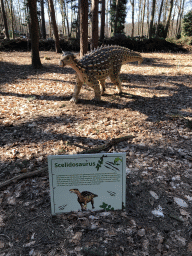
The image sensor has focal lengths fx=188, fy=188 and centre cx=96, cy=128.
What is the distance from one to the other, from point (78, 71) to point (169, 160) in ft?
12.8

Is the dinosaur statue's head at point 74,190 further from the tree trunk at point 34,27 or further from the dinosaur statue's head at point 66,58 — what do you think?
the tree trunk at point 34,27

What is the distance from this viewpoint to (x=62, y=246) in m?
2.37

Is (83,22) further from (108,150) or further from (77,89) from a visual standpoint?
(108,150)

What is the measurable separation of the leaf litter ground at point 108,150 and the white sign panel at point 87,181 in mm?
243

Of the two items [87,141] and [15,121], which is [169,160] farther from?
[15,121]

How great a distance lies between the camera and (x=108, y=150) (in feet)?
14.0

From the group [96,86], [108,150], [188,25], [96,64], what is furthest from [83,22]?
[188,25]

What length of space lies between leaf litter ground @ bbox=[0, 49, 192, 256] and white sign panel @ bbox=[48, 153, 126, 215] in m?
0.24

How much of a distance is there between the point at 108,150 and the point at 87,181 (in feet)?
5.93

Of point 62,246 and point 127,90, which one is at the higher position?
point 127,90

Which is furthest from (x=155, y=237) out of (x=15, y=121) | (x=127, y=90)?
(x=127, y=90)

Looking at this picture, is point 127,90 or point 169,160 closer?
point 169,160

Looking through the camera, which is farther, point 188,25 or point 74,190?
point 188,25

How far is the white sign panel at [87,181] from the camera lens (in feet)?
7.88
